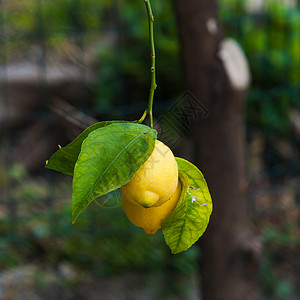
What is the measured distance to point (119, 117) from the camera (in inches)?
82.2

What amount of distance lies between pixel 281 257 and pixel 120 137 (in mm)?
2057

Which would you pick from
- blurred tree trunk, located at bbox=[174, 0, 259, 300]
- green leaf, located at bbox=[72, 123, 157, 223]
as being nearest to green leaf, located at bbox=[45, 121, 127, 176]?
green leaf, located at bbox=[72, 123, 157, 223]

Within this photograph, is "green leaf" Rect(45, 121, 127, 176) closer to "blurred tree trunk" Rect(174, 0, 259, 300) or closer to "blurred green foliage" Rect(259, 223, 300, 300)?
"blurred tree trunk" Rect(174, 0, 259, 300)

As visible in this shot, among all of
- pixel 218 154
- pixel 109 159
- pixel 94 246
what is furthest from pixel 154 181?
pixel 94 246

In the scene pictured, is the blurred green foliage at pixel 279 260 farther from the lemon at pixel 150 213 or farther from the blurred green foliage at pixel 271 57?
the lemon at pixel 150 213

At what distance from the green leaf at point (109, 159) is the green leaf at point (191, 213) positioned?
0.06 metres

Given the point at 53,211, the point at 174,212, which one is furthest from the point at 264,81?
the point at 174,212

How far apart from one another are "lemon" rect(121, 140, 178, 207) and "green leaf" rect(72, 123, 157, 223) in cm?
2

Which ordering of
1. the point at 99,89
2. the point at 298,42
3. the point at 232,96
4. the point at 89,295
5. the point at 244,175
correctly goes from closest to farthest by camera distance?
the point at 232,96, the point at 244,175, the point at 89,295, the point at 298,42, the point at 99,89

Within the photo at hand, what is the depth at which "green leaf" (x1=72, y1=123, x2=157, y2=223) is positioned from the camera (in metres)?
0.36

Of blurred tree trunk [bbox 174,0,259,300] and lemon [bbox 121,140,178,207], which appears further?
blurred tree trunk [bbox 174,0,259,300]

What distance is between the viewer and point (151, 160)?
407 millimetres

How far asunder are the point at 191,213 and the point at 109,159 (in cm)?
9

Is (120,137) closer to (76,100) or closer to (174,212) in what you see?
(174,212)
